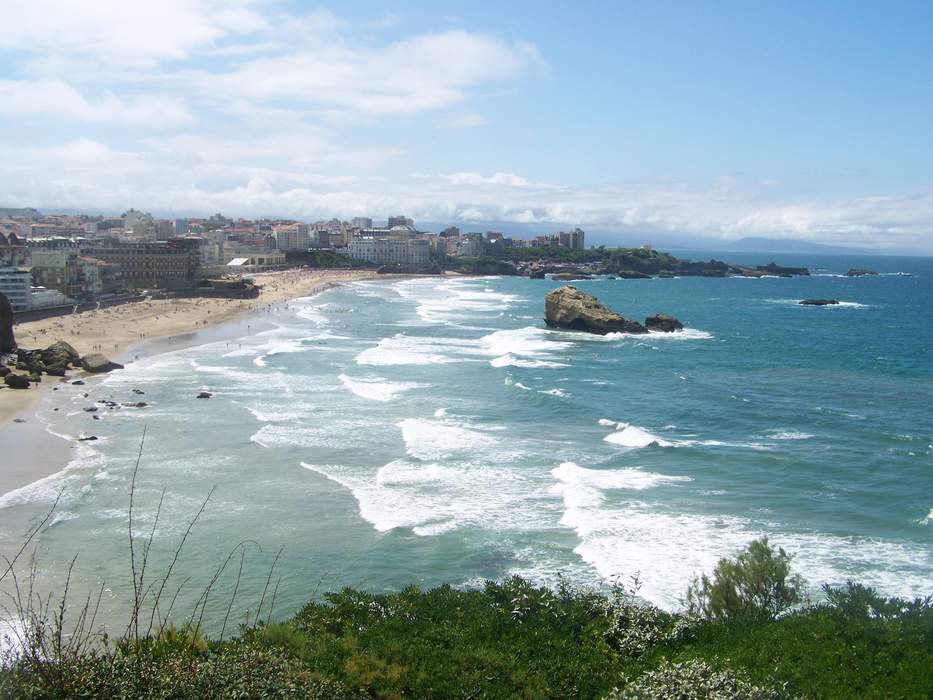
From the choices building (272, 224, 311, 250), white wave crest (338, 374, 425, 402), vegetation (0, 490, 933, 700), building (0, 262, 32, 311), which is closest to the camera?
vegetation (0, 490, 933, 700)

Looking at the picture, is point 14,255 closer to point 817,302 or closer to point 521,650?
point 521,650

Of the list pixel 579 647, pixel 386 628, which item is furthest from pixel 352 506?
pixel 579 647

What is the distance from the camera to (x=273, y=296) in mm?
96938

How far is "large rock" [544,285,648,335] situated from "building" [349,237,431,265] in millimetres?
100866

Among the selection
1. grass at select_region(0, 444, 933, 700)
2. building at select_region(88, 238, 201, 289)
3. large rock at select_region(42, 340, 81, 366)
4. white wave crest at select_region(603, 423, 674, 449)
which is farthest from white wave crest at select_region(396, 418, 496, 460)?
building at select_region(88, 238, 201, 289)

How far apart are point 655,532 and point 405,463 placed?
356 inches

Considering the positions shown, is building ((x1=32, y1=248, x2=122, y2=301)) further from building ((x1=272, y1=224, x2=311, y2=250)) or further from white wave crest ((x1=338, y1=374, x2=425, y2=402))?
building ((x1=272, y1=224, x2=311, y2=250))

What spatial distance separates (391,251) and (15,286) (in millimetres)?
106275

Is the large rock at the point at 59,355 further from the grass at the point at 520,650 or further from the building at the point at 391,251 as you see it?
the building at the point at 391,251

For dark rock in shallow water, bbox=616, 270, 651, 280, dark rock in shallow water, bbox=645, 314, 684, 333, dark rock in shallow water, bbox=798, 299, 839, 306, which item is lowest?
dark rock in shallow water, bbox=645, 314, 684, 333

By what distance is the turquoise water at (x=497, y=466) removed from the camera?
747 inches

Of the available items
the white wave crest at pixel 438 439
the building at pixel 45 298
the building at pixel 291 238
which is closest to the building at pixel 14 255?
the building at pixel 45 298

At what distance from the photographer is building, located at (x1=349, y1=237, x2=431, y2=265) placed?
168375mm

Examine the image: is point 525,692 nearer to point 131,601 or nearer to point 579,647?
point 579,647
